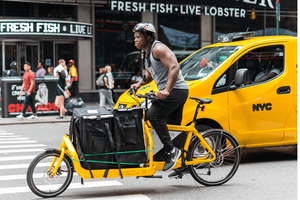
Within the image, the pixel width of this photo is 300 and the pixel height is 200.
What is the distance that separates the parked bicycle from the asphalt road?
17cm

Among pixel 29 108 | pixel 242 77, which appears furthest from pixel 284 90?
pixel 29 108

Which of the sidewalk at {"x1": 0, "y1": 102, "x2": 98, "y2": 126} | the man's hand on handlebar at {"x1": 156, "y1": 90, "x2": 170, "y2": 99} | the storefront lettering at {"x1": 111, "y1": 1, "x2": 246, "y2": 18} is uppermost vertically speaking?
the storefront lettering at {"x1": 111, "y1": 1, "x2": 246, "y2": 18}

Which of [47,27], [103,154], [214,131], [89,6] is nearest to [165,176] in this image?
[214,131]

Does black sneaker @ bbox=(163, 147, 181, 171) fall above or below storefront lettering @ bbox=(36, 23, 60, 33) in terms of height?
below

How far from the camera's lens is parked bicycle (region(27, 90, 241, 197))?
209 inches

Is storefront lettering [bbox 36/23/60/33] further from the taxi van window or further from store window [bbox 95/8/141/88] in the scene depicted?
the taxi van window

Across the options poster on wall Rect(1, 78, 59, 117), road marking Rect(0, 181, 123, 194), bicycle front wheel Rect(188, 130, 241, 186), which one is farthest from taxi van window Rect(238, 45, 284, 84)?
poster on wall Rect(1, 78, 59, 117)

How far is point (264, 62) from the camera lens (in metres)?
7.41

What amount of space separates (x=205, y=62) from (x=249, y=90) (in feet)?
2.75

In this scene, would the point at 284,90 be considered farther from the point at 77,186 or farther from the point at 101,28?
the point at 101,28

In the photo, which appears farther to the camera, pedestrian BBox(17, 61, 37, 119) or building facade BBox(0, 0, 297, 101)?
building facade BBox(0, 0, 297, 101)

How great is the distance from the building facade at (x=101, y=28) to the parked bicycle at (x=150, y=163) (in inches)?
549

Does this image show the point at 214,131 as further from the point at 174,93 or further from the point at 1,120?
the point at 1,120

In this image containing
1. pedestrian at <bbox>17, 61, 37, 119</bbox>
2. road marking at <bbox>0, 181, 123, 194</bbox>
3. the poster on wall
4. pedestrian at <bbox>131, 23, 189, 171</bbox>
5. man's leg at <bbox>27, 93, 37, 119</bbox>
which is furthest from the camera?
the poster on wall
